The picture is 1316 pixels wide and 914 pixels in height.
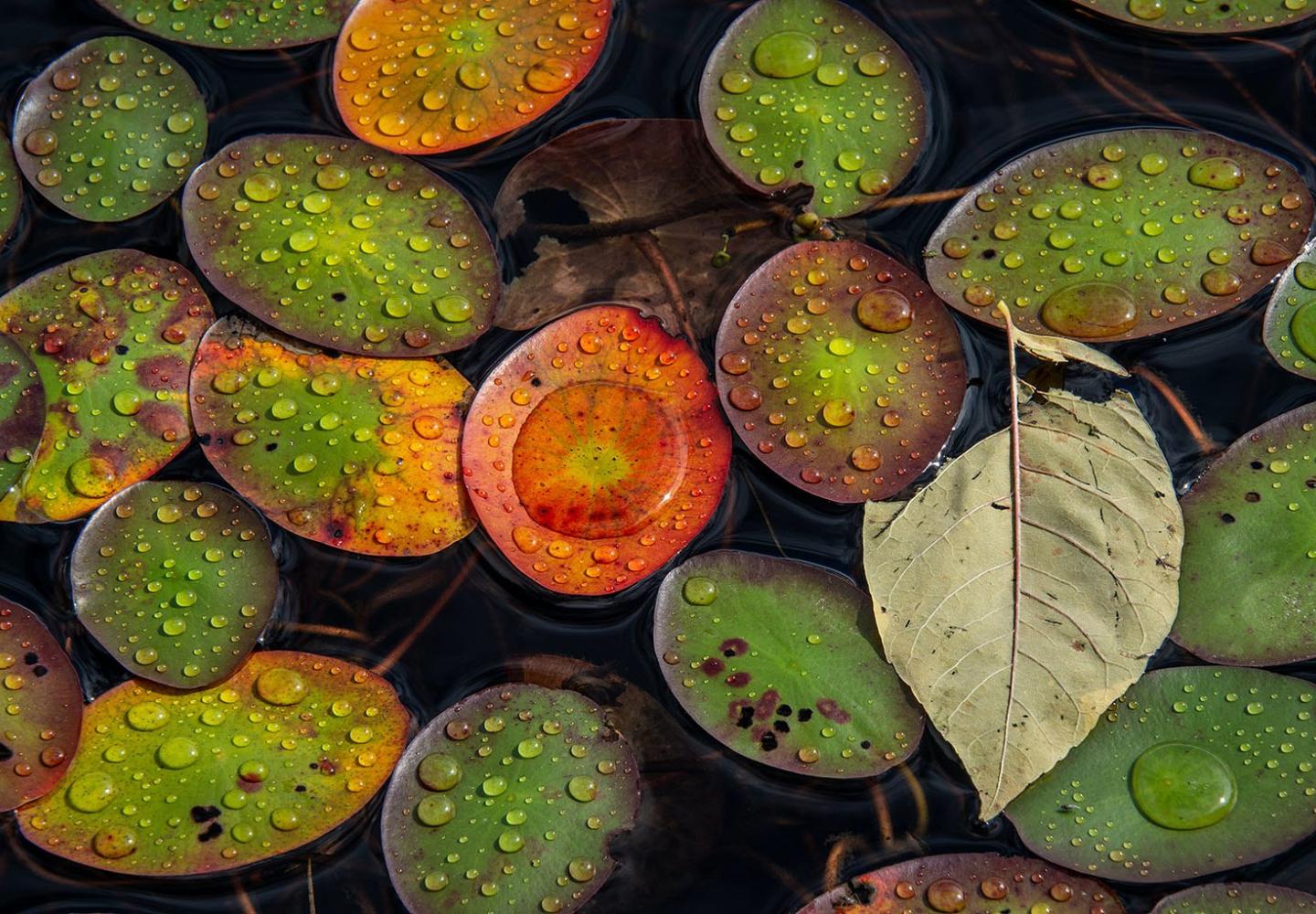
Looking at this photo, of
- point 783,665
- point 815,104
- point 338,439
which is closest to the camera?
point 783,665

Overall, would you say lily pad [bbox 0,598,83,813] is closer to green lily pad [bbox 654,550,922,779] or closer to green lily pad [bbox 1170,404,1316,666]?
green lily pad [bbox 654,550,922,779]

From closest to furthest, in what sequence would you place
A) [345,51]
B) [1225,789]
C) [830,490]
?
[1225,789] → [830,490] → [345,51]

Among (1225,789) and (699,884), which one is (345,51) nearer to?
(699,884)

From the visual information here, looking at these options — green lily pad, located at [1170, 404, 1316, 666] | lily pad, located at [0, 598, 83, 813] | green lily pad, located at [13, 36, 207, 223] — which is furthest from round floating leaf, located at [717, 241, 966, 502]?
lily pad, located at [0, 598, 83, 813]

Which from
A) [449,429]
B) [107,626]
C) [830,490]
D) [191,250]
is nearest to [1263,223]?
[830,490]

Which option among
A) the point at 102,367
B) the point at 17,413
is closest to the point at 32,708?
the point at 17,413

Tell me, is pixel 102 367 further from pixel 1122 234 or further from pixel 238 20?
pixel 1122 234
